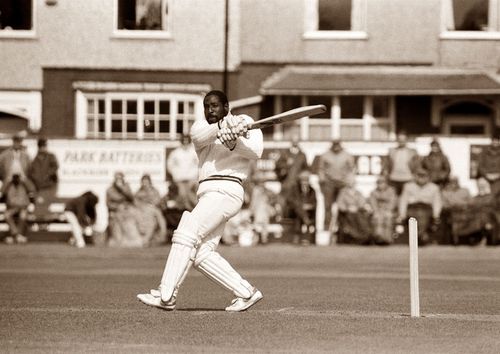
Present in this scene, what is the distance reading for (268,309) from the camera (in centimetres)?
1341

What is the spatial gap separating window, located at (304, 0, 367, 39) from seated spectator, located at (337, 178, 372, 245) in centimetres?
837

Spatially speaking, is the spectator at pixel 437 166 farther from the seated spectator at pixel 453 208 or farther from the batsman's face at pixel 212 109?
the batsman's face at pixel 212 109

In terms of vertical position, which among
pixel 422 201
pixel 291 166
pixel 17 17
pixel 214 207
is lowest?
pixel 422 201

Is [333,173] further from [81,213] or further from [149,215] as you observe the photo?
[81,213]

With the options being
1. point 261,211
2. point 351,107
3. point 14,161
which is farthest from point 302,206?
point 351,107

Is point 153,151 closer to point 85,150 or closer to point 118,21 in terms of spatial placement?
point 85,150

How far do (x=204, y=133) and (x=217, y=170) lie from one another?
42cm

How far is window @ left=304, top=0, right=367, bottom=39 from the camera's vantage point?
34.6 m

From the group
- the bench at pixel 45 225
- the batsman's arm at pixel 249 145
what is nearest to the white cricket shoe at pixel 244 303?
the batsman's arm at pixel 249 145

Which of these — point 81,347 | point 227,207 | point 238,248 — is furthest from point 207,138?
point 238,248

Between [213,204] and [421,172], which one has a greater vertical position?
[213,204]

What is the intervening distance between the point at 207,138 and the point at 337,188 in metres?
15.3

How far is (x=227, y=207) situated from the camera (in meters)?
12.4

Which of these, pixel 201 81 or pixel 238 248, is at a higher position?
pixel 201 81
